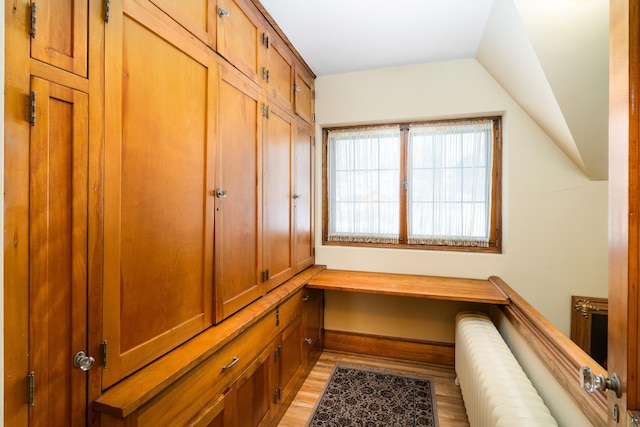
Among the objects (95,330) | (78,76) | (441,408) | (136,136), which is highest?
(78,76)

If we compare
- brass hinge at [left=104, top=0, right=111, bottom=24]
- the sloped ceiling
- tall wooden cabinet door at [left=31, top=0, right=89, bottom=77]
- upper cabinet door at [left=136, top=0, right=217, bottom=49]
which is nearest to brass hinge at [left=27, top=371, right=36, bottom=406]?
tall wooden cabinet door at [left=31, top=0, right=89, bottom=77]

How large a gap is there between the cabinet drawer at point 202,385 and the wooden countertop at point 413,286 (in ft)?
2.97

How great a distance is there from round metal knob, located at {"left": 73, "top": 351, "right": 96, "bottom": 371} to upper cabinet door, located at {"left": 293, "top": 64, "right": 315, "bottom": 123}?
2032 millimetres

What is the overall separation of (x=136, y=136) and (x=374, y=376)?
2.34 m

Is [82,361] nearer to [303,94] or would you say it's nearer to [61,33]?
[61,33]

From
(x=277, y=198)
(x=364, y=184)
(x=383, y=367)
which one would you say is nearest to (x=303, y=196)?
(x=277, y=198)

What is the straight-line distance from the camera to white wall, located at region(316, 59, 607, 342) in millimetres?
2326

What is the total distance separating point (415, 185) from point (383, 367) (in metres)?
1.62

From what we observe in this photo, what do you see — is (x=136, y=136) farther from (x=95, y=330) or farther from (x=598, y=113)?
(x=598, y=113)

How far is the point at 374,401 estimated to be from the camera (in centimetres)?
211

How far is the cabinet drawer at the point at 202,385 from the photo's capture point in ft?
3.33

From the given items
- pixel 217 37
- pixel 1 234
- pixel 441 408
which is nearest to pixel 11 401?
pixel 1 234

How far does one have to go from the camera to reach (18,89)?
726 mm

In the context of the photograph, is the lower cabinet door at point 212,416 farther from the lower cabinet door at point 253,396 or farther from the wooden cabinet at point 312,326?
the wooden cabinet at point 312,326
